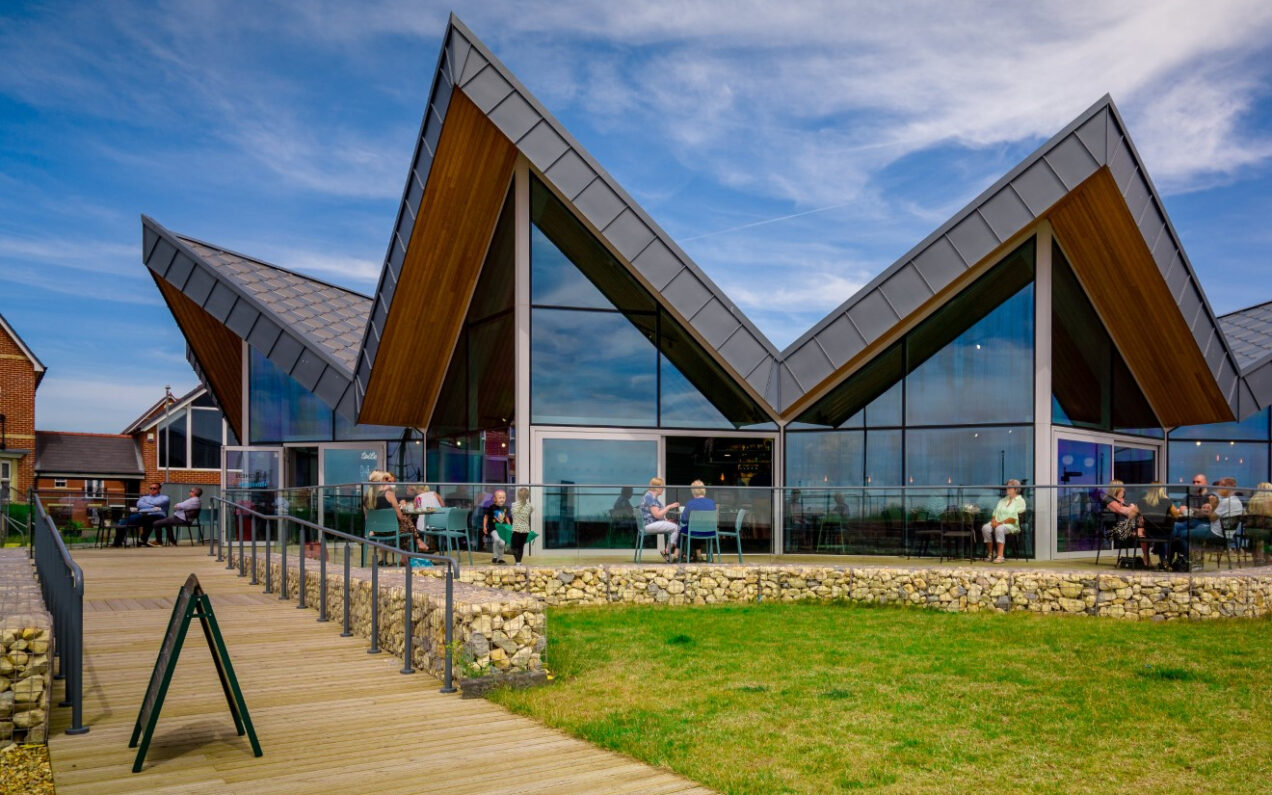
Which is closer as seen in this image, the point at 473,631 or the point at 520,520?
the point at 473,631

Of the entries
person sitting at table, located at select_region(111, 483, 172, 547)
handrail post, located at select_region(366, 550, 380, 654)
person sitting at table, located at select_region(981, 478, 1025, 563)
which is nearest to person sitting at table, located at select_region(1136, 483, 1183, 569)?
person sitting at table, located at select_region(981, 478, 1025, 563)

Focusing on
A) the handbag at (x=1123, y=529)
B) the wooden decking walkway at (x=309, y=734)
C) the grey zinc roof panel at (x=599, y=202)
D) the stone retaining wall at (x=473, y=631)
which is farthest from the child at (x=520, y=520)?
the handbag at (x=1123, y=529)

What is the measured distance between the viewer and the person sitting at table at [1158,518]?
45.4ft

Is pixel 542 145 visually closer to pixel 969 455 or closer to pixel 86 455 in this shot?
pixel 969 455

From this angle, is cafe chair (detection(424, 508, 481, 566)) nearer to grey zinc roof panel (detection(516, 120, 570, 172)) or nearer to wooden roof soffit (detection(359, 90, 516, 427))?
wooden roof soffit (detection(359, 90, 516, 427))

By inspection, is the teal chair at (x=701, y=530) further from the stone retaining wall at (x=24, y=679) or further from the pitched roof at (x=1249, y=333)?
the pitched roof at (x=1249, y=333)

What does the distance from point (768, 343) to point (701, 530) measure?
3986 millimetres

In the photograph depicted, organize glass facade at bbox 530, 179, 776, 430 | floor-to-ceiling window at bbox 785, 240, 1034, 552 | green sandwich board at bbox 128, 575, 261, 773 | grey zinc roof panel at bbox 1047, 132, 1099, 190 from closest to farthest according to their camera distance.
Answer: green sandwich board at bbox 128, 575, 261, 773, grey zinc roof panel at bbox 1047, 132, 1099, 190, floor-to-ceiling window at bbox 785, 240, 1034, 552, glass facade at bbox 530, 179, 776, 430

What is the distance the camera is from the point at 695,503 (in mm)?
15336

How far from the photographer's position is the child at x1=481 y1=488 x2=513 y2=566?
14.7 metres

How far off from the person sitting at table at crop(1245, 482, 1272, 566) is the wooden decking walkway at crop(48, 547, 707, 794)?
11.5 m

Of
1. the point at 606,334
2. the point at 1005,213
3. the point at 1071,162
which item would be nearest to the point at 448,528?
the point at 606,334

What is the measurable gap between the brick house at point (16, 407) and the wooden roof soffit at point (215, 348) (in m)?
12.4

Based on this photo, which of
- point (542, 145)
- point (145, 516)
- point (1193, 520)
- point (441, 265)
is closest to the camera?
point (1193, 520)
